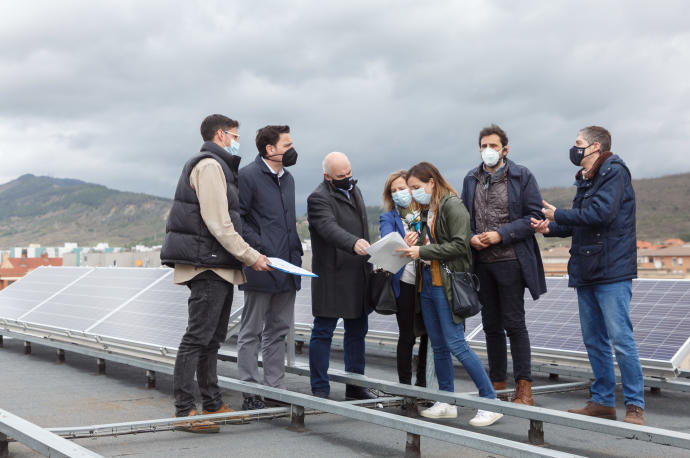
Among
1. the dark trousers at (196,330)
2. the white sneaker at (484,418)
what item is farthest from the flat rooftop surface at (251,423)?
the dark trousers at (196,330)

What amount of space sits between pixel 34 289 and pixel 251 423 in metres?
7.46

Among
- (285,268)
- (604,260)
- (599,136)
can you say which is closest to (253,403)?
(285,268)

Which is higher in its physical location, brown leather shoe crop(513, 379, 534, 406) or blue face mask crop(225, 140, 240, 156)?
blue face mask crop(225, 140, 240, 156)

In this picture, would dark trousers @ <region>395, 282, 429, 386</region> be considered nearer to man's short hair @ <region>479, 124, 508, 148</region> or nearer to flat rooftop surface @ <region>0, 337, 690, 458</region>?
flat rooftop surface @ <region>0, 337, 690, 458</region>

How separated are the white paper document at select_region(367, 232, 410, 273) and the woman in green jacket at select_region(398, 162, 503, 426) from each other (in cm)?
7

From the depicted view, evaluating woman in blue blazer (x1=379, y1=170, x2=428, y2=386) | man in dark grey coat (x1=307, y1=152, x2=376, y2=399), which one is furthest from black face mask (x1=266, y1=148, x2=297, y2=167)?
woman in blue blazer (x1=379, y1=170, x2=428, y2=386)

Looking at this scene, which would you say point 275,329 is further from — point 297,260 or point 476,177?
point 476,177

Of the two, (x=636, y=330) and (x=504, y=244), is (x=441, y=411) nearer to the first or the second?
(x=504, y=244)

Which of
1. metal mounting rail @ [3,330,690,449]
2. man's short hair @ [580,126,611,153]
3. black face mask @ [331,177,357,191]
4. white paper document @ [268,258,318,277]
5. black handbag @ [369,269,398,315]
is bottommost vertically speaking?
metal mounting rail @ [3,330,690,449]

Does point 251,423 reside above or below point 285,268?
below

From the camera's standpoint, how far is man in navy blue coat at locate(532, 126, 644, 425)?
4.81 metres

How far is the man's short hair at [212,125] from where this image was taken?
5340mm

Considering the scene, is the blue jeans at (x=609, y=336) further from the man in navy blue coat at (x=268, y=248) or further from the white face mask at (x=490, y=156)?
the man in navy blue coat at (x=268, y=248)

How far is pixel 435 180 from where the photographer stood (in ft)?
17.5
